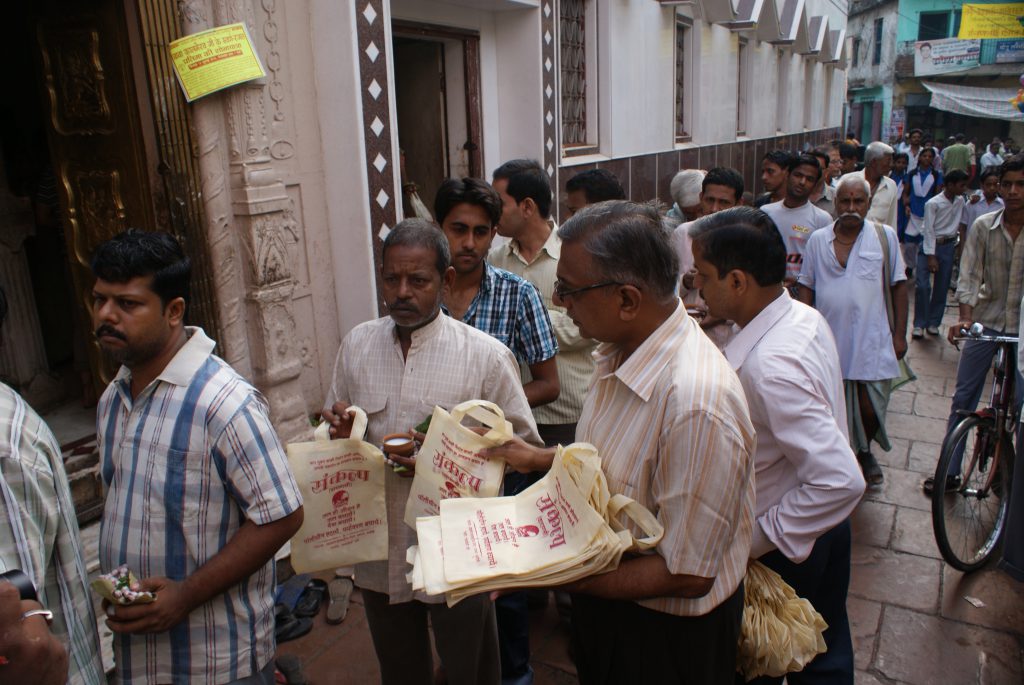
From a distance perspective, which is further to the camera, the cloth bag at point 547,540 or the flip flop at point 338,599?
the flip flop at point 338,599

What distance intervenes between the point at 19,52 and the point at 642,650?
249 inches

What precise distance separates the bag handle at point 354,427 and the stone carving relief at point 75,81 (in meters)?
2.50

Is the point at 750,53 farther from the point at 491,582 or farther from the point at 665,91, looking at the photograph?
the point at 491,582

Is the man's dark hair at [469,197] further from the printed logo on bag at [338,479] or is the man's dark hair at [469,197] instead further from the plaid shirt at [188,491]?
the plaid shirt at [188,491]

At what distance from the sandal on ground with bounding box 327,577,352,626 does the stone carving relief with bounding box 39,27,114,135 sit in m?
2.55

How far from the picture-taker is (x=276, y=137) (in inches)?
161

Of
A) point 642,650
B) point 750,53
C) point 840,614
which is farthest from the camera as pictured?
point 750,53

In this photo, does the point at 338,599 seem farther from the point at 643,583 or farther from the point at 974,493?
the point at 974,493

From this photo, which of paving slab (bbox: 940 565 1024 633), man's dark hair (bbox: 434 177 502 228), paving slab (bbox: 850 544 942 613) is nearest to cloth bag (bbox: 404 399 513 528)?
man's dark hair (bbox: 434 177 502 228)

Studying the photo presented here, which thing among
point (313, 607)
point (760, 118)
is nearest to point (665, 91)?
point (760, 118)

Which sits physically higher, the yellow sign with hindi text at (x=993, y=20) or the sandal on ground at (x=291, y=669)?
the yellow sign with hindi text at (x=993, y=20)

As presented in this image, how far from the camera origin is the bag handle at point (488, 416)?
1.90 m

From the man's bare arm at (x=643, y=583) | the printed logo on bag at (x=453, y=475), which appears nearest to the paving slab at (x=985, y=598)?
the man's bare arm at (x=643, y=583)

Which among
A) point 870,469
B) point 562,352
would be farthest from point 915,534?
point 562,352
